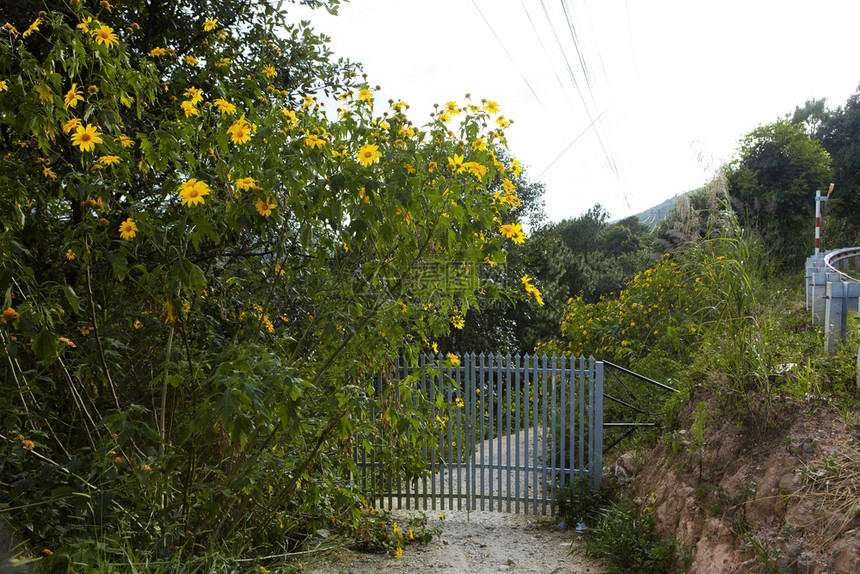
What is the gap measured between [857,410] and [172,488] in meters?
3.99

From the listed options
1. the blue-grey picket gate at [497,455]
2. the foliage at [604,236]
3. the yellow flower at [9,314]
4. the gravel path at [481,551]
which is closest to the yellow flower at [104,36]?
the yellow flower at [9,314]

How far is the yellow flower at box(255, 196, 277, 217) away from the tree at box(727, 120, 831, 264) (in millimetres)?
17177

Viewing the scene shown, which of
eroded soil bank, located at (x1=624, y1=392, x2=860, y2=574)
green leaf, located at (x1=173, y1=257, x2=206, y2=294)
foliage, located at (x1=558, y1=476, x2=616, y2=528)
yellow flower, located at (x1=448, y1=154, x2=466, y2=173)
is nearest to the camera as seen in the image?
green leaf, located at (x1=173, y1=257, x2=206, y2=294)

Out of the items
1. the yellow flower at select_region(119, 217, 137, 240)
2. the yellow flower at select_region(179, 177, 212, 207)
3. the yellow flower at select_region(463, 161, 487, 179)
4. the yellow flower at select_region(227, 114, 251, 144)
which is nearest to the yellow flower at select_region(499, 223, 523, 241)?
the yellow flower at select_region(463, 161, 487, 179)

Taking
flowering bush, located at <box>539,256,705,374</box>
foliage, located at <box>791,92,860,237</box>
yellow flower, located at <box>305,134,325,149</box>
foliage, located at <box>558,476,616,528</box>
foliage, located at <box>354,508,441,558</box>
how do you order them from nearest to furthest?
yellow flower, located at <box>305,134,325,149</box> < foliage, located at <box>354,508,441,558</box> < foliage, located at <box>558,476,616,528</box> < flowering bush, located at <box>539,256,705,374</box> < foliage, located at <box>791,92,860,237</box>

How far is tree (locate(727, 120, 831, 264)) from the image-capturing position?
57.2 ft

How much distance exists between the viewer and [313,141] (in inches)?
104

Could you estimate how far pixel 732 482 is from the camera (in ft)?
12.8

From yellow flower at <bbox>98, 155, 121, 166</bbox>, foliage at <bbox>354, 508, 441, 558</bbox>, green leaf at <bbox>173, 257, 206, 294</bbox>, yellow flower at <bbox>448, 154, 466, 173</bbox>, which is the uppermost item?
yellow flower at <bbox>448, 154, 466, 173</bbox>

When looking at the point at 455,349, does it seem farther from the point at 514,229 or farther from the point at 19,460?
the point at 19,460

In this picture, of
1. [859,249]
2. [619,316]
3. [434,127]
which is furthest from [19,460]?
[859,249]

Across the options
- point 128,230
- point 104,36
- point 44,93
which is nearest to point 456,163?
point 128,230

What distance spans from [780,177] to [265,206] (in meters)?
19.3

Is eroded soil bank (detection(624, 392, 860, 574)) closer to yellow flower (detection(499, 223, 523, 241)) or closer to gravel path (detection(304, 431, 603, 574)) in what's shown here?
gravel path (detection(304, 431, 603, 574))
